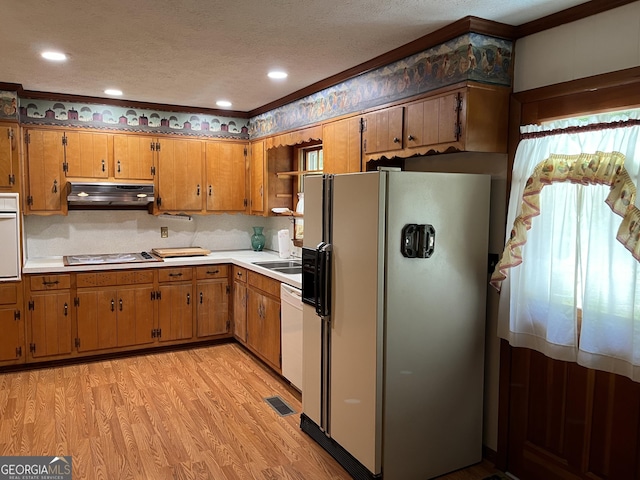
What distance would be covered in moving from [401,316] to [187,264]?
9.49 feet

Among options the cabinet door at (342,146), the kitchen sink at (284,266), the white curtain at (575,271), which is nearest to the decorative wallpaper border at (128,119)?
the kitchen sink at (284,266)

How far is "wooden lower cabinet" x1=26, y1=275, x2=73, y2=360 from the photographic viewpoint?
4.36 meters

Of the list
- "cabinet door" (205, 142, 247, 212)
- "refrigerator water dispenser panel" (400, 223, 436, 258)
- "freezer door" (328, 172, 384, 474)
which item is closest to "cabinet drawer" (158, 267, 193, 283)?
Answer: "cabinet door" (205, 142, 247, 212)

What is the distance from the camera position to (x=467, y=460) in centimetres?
290

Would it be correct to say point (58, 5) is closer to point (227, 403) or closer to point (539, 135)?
point (539, 135)

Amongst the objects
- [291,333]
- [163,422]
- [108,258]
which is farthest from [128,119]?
[163,422]

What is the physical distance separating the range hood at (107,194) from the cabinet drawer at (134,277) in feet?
2.38

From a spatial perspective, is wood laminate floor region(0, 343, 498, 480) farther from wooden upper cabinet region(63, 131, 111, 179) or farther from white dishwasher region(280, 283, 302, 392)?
wooden upper cabinet region(63, 131, 111, 179)

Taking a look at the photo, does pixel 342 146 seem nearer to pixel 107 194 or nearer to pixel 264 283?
pixel 264 283

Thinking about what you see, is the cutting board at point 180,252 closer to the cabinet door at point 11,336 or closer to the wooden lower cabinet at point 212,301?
the wooden lower cabinet at point 212,301

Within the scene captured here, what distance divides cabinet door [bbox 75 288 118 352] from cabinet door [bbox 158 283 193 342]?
1.41 feet

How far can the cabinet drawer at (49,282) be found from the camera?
4.34 m

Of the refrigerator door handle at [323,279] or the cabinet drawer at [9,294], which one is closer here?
the refrigerator door handle at [323,279]

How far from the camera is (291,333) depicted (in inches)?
151
